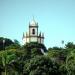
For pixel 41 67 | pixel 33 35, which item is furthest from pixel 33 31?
pixel 41 67

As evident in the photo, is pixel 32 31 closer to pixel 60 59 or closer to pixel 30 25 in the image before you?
pixel 30 25

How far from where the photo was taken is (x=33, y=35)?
131375 millimetres

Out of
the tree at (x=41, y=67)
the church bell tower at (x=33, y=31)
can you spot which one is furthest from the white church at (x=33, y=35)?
the tree at (x=41, y=67)

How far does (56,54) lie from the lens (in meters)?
96.9

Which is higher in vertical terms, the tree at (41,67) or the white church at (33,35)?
the white church at (33,35)

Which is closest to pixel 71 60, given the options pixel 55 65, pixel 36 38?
pixel 55 65

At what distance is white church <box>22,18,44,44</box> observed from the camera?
129750 mm

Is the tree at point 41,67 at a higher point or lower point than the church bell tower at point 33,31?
lower

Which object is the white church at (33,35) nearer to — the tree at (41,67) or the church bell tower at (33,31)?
the church bell tower at (33,31)

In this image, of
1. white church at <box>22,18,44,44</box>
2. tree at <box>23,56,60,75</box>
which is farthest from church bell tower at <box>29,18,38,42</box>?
tree at <box>23,56,60,75</box>

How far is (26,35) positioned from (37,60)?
193ft

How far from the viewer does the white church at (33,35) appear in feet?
426

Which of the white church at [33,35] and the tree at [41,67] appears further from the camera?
the white church at [33,35]

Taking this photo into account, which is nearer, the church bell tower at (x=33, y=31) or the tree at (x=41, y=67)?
the tree at (x=41, y=67)
